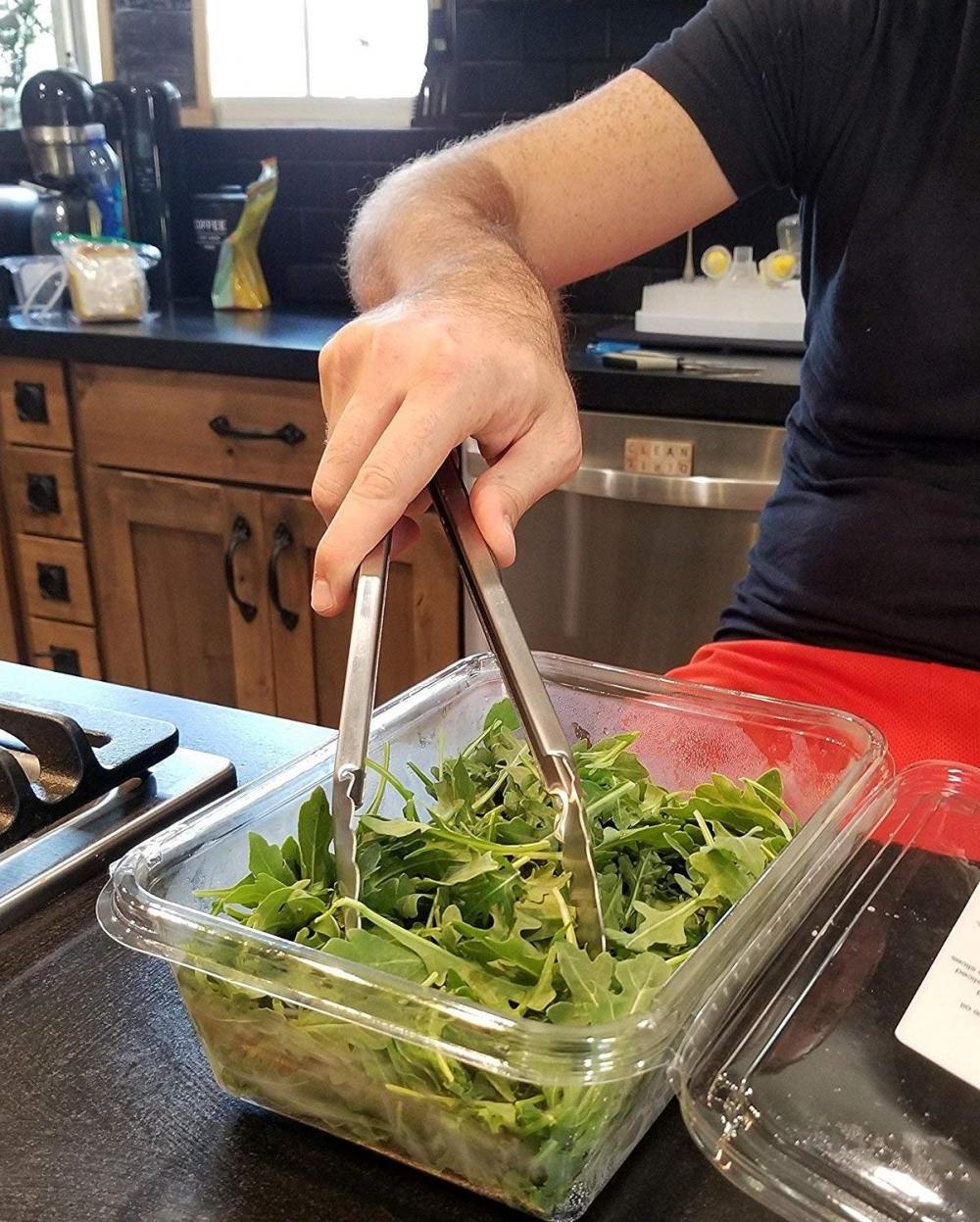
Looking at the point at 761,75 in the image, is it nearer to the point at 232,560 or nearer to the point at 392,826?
the point at 392,826

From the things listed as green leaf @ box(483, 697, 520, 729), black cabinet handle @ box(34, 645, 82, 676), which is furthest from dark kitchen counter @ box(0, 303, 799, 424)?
green leaf @ box(483, 697, 520, 729)

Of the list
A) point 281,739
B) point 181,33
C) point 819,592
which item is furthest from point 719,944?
point 181,33

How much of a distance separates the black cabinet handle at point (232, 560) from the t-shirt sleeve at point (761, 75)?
1.01 m

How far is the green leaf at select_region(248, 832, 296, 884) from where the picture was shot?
1.51 ft

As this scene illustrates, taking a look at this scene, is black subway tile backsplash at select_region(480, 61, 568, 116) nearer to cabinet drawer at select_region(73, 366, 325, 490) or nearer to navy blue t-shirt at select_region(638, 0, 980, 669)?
cabinet drawer at select_region(73, 366, 325, 490)

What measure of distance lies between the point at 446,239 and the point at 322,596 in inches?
16.9

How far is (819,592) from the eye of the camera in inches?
36.6

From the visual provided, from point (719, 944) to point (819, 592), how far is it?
1.88ft

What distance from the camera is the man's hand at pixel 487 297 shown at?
54cm

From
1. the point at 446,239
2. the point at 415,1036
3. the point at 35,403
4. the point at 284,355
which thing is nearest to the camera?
the point at 415,1036

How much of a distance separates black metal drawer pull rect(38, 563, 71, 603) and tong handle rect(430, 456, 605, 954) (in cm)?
170

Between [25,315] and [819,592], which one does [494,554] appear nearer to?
[819,592]

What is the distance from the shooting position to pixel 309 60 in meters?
2.42

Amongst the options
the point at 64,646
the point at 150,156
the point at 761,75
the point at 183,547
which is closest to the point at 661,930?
the point at 761,75
